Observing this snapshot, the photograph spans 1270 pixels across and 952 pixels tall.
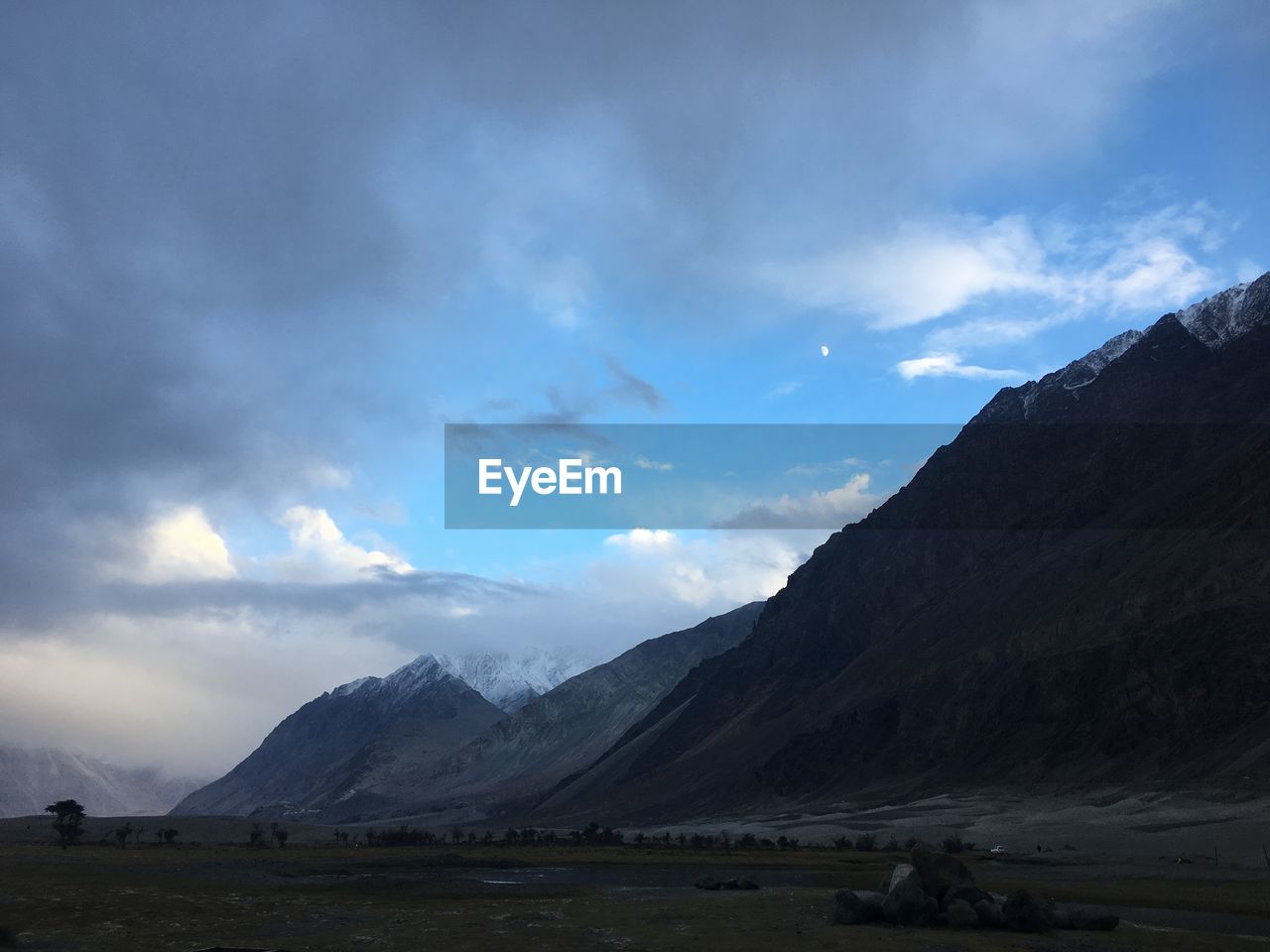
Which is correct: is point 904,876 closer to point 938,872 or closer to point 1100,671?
point 938,872

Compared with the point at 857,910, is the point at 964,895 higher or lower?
higher

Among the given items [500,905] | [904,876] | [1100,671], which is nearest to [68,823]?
[500,905]

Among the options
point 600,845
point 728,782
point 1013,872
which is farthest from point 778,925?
point 728,782

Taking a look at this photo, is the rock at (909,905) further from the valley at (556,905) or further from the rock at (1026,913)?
the rock at (1026,913)

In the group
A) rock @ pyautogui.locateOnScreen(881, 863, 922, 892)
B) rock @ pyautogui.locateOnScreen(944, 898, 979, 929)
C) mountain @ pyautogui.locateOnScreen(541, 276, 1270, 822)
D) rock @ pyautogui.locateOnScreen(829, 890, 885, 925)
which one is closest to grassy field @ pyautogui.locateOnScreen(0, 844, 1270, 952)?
rock @ pyautogui.locateOnScreen(829, 890, 885, 925)

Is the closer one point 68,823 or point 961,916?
point 961,916

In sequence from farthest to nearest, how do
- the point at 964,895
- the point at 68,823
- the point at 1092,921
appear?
the point at 68,823 < the point at 964,895 < the point at 1092,921

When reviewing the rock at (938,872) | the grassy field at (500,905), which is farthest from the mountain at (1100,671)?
the rock at (938,872)

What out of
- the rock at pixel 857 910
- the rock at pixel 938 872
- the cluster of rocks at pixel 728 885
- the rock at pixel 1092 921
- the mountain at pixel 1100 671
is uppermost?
the mountain at pixel 1100 671
